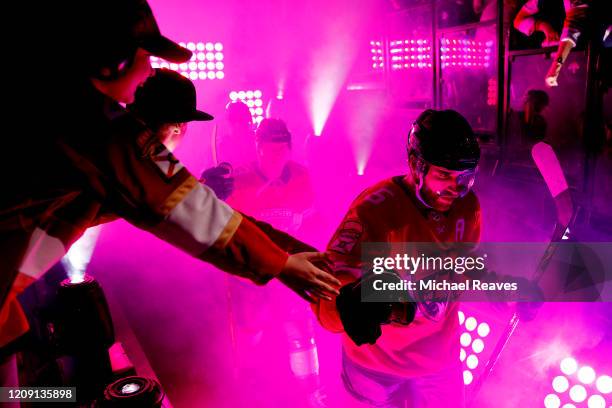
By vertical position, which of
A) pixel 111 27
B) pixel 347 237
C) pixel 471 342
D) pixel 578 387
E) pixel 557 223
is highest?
pixel 111 27

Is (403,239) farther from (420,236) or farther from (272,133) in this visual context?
(272,133)

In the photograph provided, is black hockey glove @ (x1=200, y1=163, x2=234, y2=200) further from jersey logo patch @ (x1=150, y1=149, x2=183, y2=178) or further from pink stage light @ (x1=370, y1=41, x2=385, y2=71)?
pink stage light @ (x1=370, y1=41, x2=385, y2=71)

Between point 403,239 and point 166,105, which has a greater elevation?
point 166,105

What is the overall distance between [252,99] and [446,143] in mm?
9807

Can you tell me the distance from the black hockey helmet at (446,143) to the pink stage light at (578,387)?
1949mm

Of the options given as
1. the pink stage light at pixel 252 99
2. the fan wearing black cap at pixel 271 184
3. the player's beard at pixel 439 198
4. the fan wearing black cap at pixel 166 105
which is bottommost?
the pink stage light at pixel 252 99

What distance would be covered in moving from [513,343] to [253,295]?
2598 mm

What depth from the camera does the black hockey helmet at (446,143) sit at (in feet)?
8.86

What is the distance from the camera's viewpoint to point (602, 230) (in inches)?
168

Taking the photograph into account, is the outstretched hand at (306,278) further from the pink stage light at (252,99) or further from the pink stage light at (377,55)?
the pink stage light at (252,99)

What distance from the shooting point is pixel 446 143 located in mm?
2717

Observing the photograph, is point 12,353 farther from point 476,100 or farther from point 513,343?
point 476,100

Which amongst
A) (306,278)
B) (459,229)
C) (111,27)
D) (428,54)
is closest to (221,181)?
(459,229)

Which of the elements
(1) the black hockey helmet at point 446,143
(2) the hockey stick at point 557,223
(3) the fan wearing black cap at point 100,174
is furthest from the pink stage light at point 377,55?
(3) the fan wearing black cap at point 100,174
